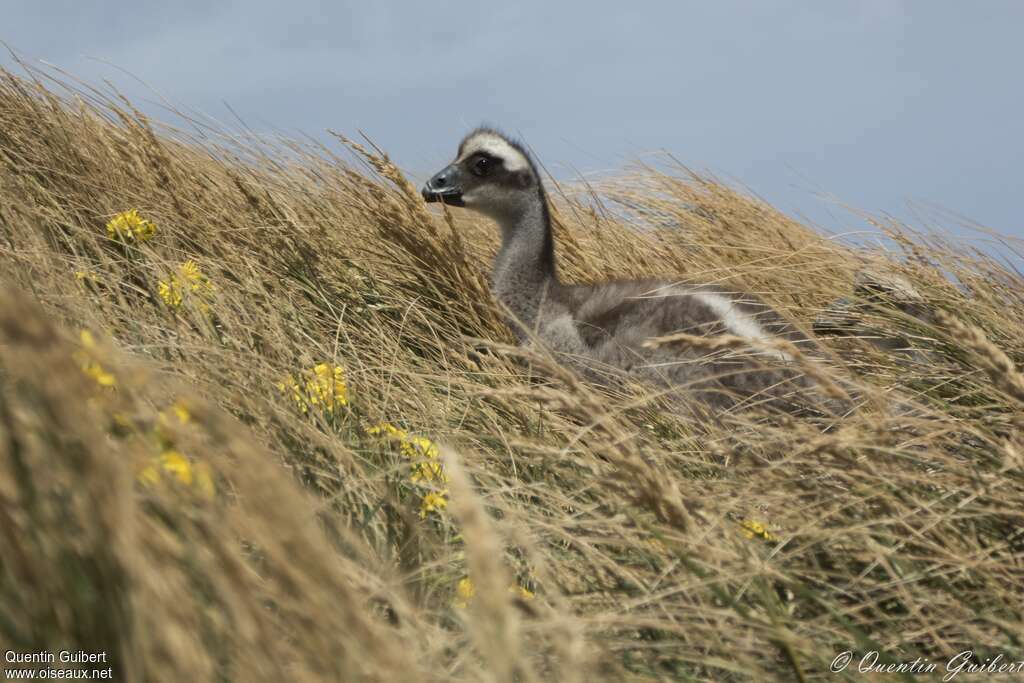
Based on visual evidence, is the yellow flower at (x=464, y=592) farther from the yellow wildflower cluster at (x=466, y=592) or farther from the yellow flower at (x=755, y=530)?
the yellow flower at (x=755, y=530)

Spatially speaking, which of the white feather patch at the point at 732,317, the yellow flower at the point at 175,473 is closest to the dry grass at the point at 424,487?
the yellow flower at the point at 175,473

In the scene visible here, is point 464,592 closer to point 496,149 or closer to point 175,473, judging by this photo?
point 175,473

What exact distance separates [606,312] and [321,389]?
1.97m

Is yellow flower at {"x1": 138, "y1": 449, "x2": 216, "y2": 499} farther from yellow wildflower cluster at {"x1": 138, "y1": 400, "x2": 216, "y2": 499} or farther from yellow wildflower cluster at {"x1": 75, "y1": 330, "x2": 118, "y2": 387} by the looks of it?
yellow wildflower cluster at {"x1": 75, "y1": 330, "x2": 118, "y2": 387}

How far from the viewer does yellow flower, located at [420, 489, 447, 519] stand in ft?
9.25

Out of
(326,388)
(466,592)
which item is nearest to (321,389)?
(326,388)

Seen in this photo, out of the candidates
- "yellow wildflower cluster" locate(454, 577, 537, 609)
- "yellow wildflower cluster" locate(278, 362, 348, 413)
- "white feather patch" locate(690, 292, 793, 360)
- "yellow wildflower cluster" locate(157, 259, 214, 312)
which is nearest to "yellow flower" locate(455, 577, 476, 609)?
"yellow wildflower cluster" locate(454, 577, 537, 609)

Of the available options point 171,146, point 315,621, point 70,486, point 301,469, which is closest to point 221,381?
point 301,469

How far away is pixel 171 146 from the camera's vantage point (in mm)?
6590

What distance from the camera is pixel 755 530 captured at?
260 centimetres

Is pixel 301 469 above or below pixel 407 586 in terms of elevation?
above

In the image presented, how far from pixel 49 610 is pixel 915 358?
3124 mm

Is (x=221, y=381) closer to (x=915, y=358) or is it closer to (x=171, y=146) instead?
(x=915, y=358)

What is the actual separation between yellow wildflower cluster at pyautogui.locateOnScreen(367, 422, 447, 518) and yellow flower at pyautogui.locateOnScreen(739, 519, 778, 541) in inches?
29.5
